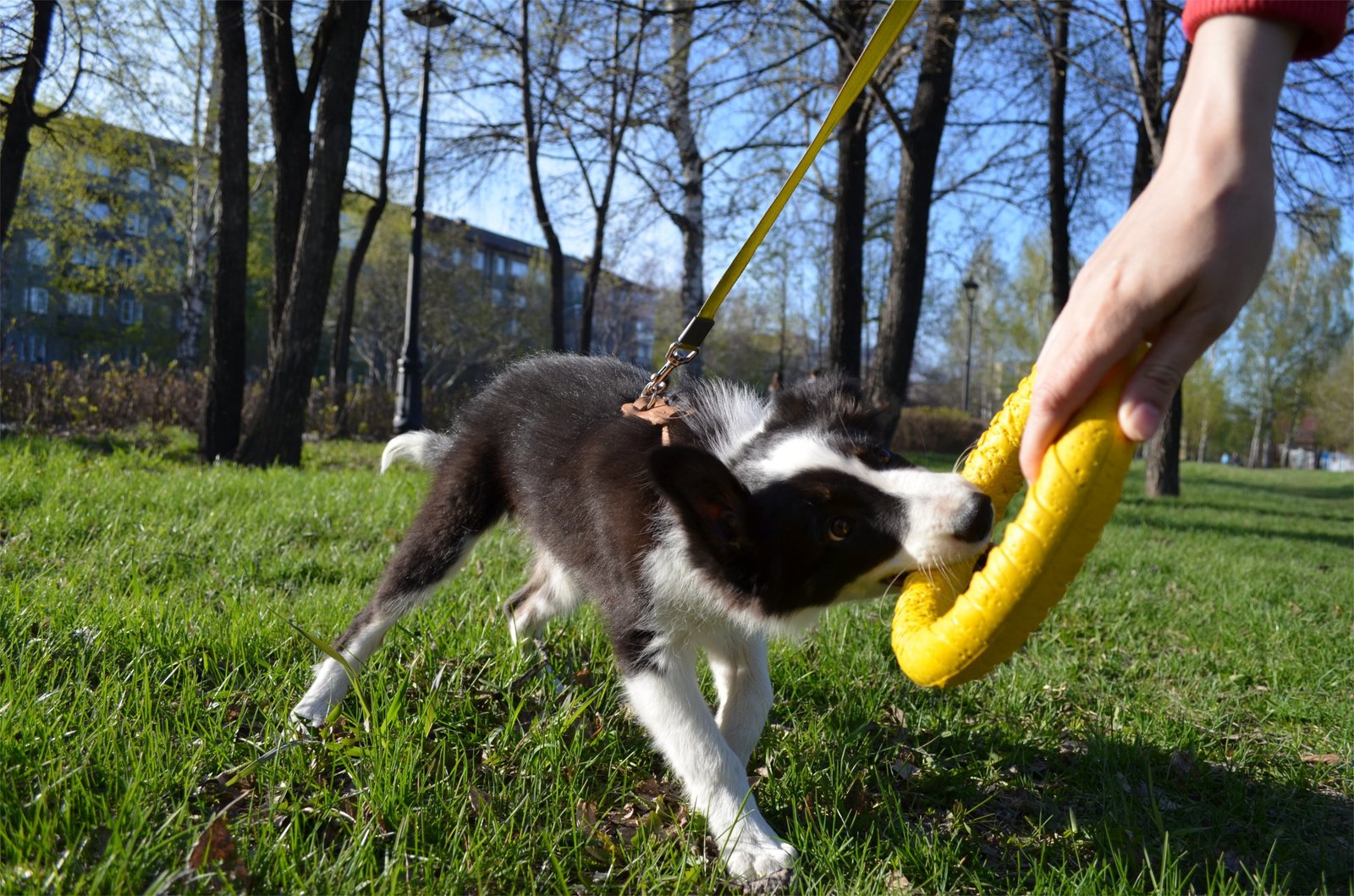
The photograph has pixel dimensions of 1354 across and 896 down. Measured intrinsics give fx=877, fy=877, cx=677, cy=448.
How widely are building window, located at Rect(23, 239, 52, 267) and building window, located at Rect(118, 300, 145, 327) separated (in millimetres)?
4986

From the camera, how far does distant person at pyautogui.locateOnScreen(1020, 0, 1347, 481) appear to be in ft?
4.75

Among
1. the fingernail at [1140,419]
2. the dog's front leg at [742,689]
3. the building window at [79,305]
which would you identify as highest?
the building window at [79,305]

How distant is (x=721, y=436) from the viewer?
10.0 ft

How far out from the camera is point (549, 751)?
2.71 m

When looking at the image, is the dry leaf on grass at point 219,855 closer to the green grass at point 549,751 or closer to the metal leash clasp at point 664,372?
the green grass at point 549,751

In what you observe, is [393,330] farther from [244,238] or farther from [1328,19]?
[1328,19]

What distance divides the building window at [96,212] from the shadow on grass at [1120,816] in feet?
103

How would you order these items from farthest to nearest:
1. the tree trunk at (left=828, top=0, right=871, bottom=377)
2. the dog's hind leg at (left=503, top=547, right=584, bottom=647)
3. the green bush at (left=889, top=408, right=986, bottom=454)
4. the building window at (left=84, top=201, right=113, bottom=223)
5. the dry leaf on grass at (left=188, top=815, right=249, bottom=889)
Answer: the building window at (left=84, top=201, right=113, bottom=223), the green bush at (left=889, top=408, right=986, bottom=454), the tree trunk at (left=828, top=0, right=871, bottom=377), the dog's hind leg at (left=503, top=547, right=584, bottom=647), the dry leaf on grass at (left=188, top=815, right=249, bottom=889)

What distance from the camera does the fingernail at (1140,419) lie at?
155 centimetres

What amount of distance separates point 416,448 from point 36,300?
45236 mm

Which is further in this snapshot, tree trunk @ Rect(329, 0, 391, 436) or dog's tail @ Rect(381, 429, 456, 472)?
tree trunk @ Rect(329, 0, 391, 436)

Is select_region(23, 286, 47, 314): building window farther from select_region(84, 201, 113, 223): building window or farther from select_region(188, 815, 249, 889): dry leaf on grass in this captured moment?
select_region(188, 815, 249, 889): dry leaf on grass

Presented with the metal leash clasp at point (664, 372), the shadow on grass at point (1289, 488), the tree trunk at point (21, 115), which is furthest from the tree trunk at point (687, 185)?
the shadow on grass at point (1289, 488)

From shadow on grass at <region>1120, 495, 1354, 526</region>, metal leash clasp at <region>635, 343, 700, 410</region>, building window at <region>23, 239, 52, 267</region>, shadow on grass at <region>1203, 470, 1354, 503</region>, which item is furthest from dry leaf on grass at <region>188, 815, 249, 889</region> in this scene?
building window at <region>23, 239, 52, 267</region>
